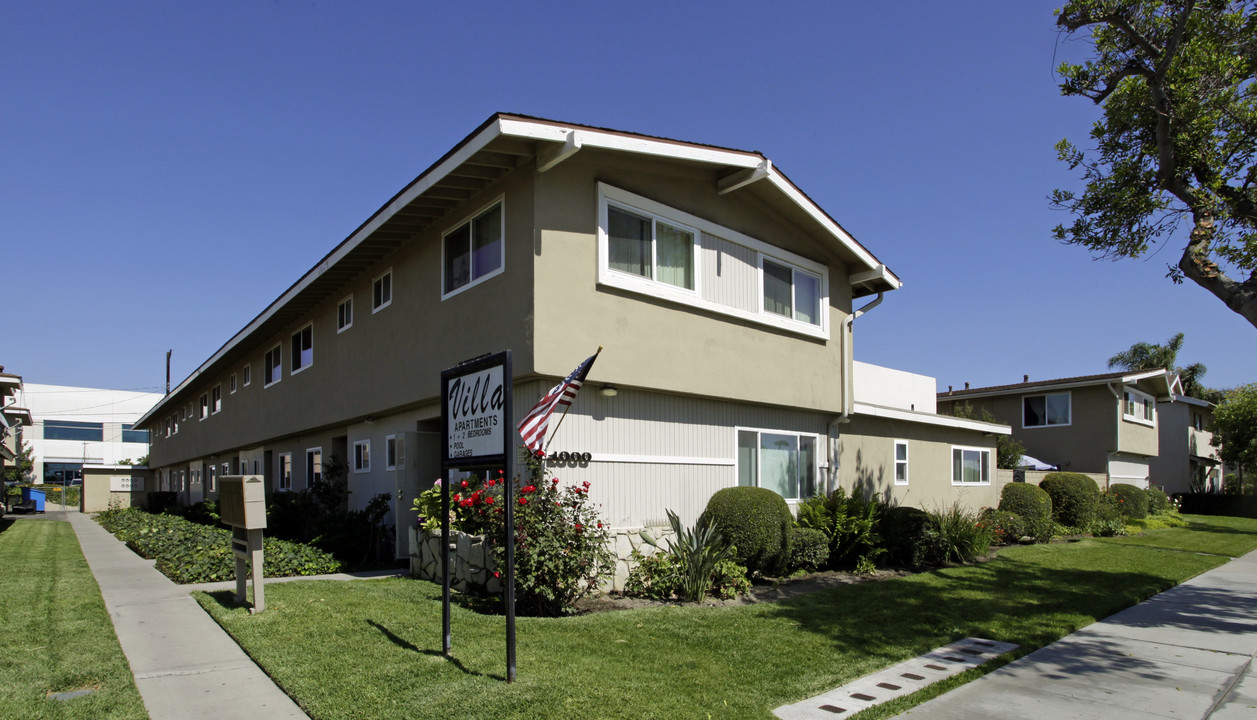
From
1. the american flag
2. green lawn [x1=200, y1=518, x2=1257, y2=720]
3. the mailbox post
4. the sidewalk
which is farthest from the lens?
the american flag

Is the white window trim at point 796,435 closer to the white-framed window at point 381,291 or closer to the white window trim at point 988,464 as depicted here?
the white window trim at point 988,464

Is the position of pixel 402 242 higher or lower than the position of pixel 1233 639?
higher

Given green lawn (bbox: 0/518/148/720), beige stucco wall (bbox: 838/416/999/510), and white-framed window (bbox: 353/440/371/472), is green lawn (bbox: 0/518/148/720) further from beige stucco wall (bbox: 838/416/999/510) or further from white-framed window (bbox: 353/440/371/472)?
beige stucco wall (bbox: 838/416/999/510)

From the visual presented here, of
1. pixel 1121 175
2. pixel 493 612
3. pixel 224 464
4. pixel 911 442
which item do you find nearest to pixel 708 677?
pixel 493 612

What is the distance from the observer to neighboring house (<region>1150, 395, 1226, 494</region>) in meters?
38.2

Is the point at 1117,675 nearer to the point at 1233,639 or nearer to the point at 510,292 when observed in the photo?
the point at 1233,639

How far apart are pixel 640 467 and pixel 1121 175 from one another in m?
8.08

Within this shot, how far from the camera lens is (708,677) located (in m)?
6.50

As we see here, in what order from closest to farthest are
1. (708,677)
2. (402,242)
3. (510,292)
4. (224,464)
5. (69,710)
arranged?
(69,710), (708,677), (510,292), (402,242), (224,464)

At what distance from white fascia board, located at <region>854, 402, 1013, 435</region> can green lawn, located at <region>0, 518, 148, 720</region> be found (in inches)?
498

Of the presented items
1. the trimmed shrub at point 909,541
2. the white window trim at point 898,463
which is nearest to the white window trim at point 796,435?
the trimmed shrub at point 909,541

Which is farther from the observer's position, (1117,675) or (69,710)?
(1117,675)

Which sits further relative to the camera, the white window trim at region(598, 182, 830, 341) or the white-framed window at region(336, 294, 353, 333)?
the white-framed window at region(336, 294, 353, 333)

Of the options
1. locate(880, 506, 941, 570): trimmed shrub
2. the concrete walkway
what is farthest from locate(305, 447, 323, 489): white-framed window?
the concrete walkway
